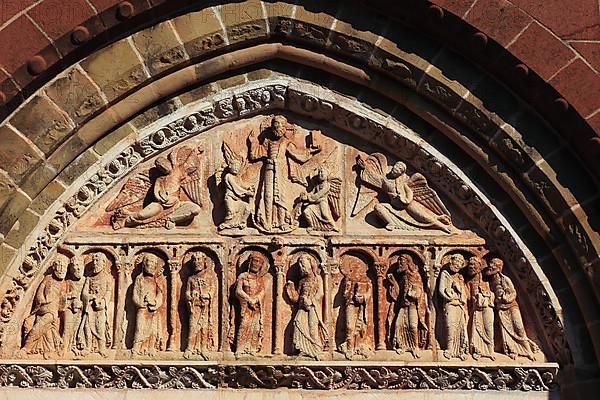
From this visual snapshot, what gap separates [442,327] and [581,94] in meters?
2.14

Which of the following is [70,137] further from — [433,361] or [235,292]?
[433,361]

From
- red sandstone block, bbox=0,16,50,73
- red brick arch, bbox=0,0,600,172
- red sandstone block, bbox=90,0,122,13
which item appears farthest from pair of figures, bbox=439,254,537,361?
red sandstone block, bbox=0,16,50,73

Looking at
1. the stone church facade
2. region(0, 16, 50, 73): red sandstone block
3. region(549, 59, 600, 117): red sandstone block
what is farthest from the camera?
the stone church facade

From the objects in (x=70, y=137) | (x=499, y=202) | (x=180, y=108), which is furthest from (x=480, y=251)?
(x=70, y=137)

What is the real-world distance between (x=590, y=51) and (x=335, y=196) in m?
2.35

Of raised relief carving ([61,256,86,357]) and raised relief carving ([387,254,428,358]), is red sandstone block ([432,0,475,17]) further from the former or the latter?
raised relief carving ([61,256,86,357])

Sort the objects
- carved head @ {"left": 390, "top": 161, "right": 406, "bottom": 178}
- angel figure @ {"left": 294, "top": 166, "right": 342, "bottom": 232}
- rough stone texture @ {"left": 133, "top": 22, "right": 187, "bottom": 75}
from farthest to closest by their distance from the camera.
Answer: carved head @ {"left": 390, "top": 161, "right": 406, "bottom": 178} < angel figure @ {"left": 294, "top": 166, "right": 342, "bottom": 232} < rough stone texture @ {"left": 133, "top": 22, "right": 187, "bottom": 75}

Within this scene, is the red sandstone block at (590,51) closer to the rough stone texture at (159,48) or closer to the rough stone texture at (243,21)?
the rough stone texture at (243,21)

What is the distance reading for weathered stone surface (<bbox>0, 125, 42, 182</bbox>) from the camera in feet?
31.4

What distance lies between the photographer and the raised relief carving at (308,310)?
976cm

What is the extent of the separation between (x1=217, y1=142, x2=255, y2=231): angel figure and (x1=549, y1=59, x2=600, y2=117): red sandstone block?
102 inches

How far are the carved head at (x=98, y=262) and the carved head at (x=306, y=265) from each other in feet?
5.19

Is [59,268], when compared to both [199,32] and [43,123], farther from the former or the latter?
[199,32]

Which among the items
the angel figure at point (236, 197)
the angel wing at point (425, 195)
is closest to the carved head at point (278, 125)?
the angel figure at point (236, 197)
